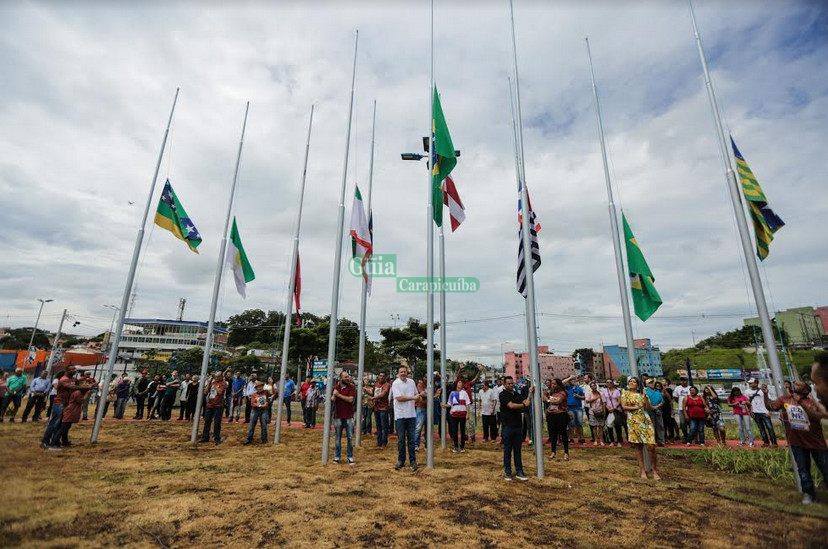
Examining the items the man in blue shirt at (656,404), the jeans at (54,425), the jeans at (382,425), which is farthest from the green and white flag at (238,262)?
the man in blue shirt at (656,404)

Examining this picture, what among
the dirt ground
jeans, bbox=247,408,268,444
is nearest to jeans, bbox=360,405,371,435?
jeans, bbox=247,408,268,444

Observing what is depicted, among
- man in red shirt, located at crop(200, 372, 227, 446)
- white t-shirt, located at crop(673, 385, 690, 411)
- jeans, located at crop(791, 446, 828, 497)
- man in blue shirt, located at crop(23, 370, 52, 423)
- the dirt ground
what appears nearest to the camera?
the dirt ground

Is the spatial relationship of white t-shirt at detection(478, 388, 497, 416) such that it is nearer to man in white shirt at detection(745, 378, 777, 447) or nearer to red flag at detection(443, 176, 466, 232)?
red flag at detection(443, 176, 466, 232)

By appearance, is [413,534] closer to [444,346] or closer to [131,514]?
[131,514]

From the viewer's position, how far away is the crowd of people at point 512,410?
6391mm

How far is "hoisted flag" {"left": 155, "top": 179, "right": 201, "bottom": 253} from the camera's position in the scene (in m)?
12.2

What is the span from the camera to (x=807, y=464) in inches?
242

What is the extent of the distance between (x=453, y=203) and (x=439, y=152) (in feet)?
6.11

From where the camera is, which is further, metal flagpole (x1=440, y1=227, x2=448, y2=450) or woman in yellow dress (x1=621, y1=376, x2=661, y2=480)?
metal flagpole (x1=440, y1=227, x2=448, y2=450)

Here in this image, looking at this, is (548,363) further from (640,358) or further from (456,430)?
(456,430)

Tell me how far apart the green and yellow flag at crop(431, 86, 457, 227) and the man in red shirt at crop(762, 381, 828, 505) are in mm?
7700

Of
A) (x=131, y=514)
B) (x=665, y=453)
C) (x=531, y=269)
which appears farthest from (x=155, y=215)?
(x=665, y=453)

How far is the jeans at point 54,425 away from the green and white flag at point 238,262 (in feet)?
18.3

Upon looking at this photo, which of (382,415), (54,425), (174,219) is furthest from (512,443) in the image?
(174,219)
